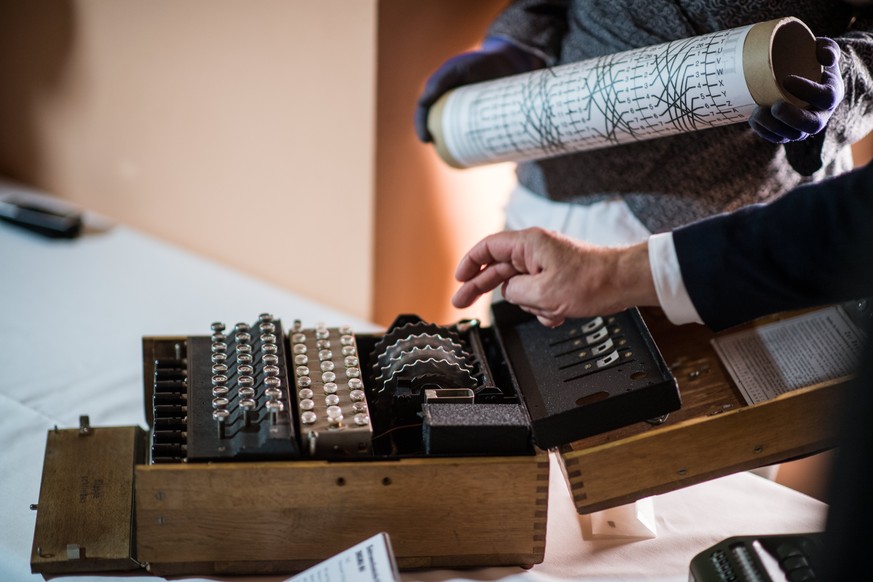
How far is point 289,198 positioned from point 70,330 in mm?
545

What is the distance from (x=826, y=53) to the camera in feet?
3.28

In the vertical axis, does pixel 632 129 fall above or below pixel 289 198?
below

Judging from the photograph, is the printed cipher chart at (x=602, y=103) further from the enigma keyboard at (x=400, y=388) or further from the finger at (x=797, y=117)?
the enigma keyboard at (x=400, y=388)

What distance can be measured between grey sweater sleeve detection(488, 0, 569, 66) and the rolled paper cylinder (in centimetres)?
14

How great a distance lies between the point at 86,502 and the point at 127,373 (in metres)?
0.42

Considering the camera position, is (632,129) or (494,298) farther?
(494,298)

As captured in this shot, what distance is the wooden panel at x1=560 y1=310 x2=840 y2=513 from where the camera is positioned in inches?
35.9

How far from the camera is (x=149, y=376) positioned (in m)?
1.12

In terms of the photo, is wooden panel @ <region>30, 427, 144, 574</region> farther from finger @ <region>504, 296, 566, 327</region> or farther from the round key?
finger @ <region>504, 296, 566, 327</region>

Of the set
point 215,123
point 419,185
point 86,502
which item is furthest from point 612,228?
point 215,123

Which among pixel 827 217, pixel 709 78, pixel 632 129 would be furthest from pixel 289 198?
pixel 827 217

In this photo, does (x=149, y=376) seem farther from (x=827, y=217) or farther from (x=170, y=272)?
(x=827, y=217)

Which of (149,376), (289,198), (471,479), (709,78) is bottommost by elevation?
(471,479)

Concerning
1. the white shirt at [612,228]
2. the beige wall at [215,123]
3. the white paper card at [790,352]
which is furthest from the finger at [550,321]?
the beige wall at [215,123]
